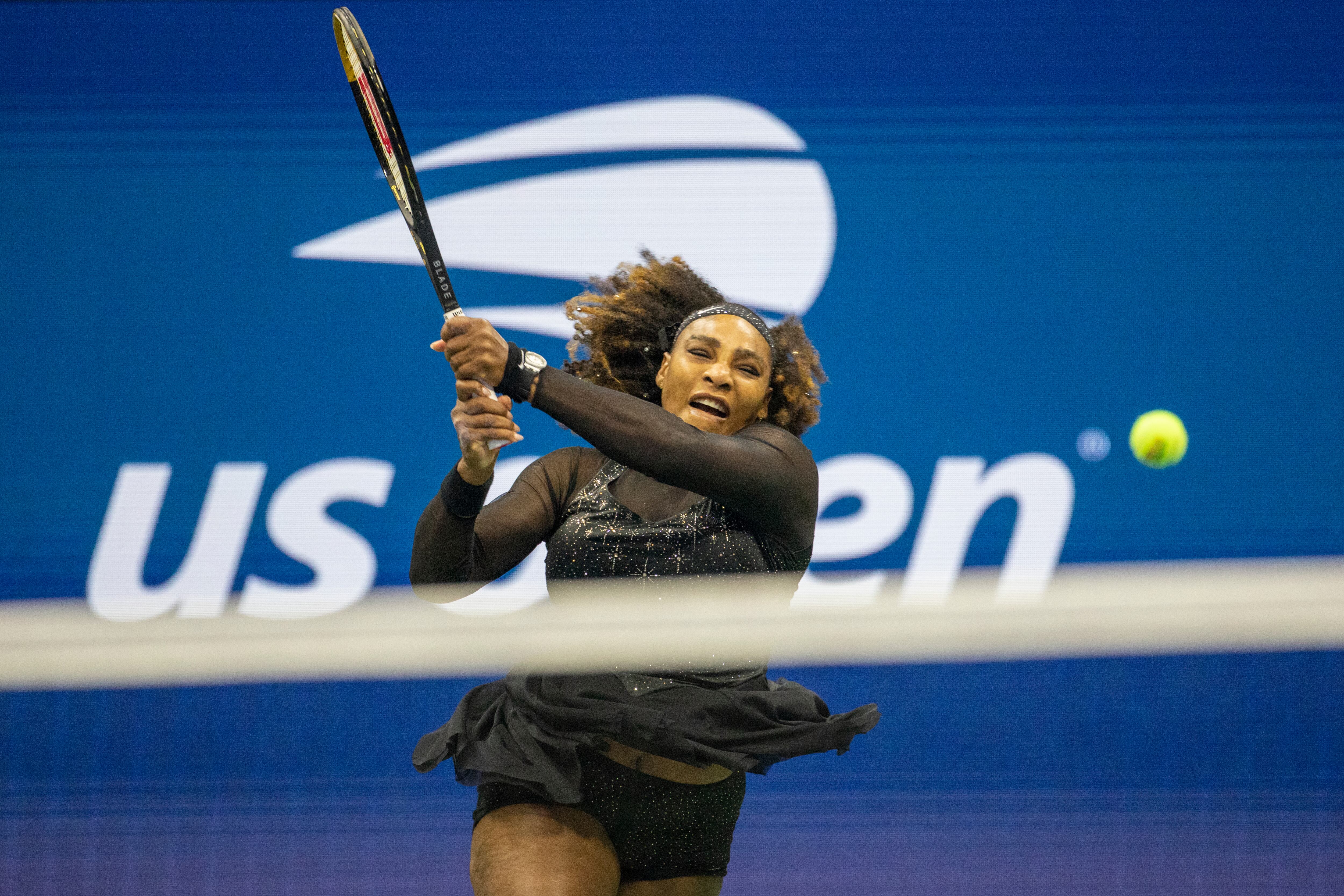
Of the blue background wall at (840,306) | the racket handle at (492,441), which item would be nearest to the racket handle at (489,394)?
the racket handle at (492,441)

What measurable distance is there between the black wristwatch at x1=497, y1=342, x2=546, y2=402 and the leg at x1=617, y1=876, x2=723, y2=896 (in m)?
0.75

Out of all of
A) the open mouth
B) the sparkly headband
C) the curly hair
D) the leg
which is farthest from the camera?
the curly hair

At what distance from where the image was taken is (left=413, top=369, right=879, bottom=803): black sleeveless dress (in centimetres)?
173

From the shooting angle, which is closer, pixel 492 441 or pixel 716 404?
pixel 492 441

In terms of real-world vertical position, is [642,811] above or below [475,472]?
below

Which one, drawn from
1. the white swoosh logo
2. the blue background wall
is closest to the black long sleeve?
the blue background wall

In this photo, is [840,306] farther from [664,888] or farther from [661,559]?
[664,888]

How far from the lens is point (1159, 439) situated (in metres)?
3.71

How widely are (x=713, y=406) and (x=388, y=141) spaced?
26.0 inches

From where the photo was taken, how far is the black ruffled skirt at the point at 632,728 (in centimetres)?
171

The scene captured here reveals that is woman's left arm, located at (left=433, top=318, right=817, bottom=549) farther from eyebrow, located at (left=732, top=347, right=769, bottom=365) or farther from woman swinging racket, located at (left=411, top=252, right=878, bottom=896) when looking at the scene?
eyebrow, located at (left=732, top=347, right=769, bottom=365)

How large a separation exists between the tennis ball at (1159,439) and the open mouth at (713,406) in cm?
215

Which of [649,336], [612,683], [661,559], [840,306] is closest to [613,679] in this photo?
[612,683]

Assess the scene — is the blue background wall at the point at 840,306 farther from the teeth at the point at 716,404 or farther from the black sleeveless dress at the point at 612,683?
the black sleeveless dress at the point at 612,683
